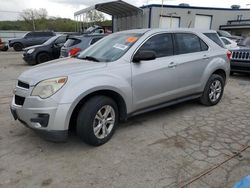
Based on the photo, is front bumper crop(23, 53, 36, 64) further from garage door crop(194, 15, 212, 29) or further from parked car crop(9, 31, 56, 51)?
garage door crop(194, 15, 212, 29)

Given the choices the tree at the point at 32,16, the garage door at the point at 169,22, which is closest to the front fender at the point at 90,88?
the garage door at the point at 169,22

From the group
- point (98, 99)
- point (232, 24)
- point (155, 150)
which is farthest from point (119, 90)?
point (232, 24)

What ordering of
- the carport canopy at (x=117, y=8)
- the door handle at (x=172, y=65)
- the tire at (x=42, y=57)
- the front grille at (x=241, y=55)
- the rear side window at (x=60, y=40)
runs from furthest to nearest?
1. the carport canopy at (x=117, y=8)
2. the rear side window at (x=60, y=40)
3. the tire at (x=42, y=57)
4. the front grille at (x=241, y=55)
5. the door handle at (x=172, y=65)

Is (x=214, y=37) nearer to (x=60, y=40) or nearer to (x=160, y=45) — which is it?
(x=160, y=45)

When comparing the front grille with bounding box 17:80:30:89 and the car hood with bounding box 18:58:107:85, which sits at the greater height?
the car hood with bounding box 18:58:107:85

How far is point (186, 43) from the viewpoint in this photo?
15.4ft

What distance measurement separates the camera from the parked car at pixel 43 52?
11.8 metres

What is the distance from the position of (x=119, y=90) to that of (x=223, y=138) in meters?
1.84

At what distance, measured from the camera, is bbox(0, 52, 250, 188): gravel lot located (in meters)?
2.83

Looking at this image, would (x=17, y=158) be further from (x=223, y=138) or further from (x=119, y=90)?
(x=223, y=138)

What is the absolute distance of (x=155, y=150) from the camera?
3469mm

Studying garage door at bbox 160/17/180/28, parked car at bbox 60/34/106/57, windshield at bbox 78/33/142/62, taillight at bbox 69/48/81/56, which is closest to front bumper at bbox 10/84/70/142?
windshield at bbox 78/33/142/62

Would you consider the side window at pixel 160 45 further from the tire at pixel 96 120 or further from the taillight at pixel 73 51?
the taillight at pixel 73 51

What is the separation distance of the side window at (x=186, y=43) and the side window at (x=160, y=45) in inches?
6.8
